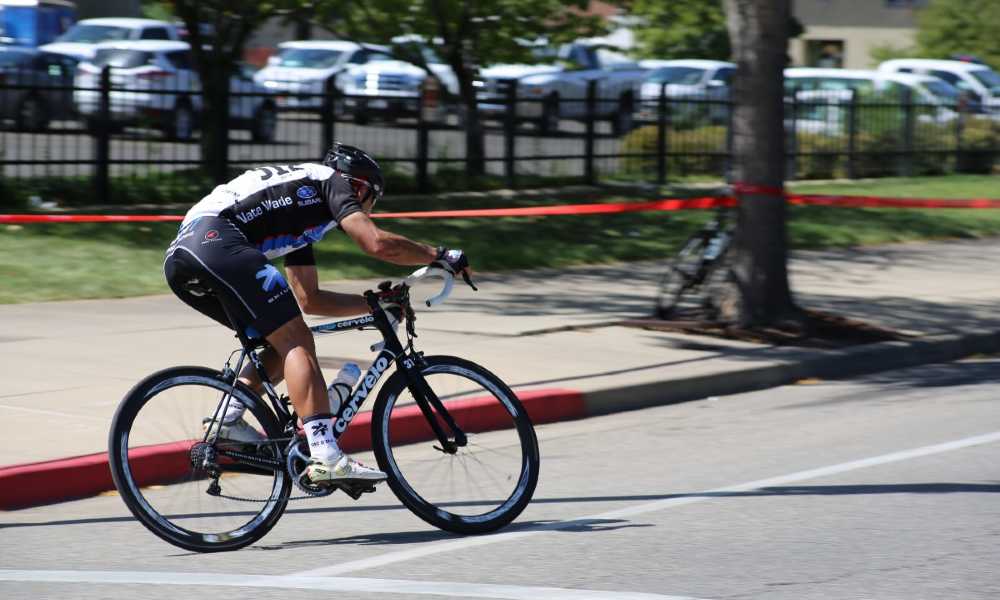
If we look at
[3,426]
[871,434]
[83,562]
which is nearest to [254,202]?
[83,562]

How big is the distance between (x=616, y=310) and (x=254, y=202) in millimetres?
7130

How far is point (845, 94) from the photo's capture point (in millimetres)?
26062

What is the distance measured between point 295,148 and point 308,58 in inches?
695

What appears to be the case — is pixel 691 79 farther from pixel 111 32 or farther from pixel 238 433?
pixel 238 433

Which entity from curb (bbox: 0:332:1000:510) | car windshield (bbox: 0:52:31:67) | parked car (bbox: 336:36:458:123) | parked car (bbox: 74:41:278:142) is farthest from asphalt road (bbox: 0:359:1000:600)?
car windshield (bbox: 0:52:31:67)

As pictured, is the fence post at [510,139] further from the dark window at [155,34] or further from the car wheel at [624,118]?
the dark window at [155,34]

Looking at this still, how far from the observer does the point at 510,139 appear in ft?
67.3

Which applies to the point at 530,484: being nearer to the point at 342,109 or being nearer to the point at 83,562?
the point at 83,562

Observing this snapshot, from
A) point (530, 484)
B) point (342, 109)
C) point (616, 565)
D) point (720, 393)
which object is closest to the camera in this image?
point (616, 565)

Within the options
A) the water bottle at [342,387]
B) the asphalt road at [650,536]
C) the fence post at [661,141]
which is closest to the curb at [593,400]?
the asphalt road at [650,536]

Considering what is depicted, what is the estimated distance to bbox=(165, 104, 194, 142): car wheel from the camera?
57.6 ft

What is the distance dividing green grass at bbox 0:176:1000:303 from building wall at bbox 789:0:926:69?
119 ft

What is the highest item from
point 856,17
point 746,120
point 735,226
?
point 856,17

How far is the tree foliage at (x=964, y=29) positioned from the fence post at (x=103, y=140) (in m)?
37.3
